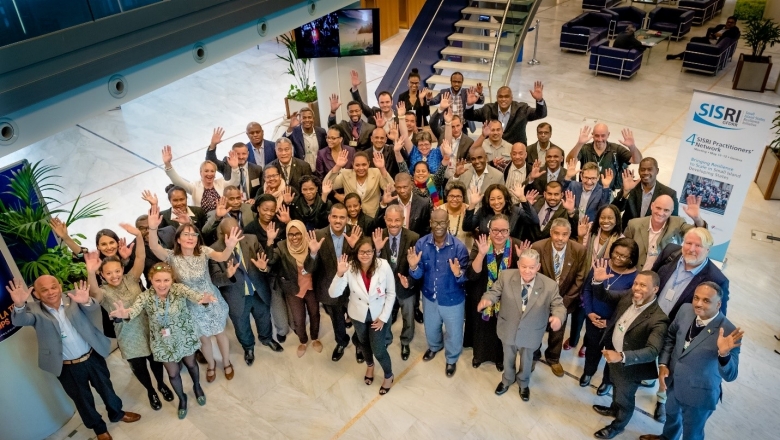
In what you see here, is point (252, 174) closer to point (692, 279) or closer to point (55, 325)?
point (55, 325)

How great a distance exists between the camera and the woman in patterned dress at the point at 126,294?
488 centimetres

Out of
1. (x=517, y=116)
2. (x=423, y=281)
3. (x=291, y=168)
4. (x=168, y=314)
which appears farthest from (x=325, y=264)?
(x=517, y=116)

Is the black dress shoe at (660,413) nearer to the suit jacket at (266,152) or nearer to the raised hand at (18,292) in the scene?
Answer: the suit jacket at (266,152)

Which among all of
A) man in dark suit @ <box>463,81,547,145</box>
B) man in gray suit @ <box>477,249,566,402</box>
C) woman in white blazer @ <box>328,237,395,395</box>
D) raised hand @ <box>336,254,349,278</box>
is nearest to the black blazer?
woman in white blazer @ <box>328,237,395,395</box>

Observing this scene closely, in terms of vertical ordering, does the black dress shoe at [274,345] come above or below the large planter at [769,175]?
below

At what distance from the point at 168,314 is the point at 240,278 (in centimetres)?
74

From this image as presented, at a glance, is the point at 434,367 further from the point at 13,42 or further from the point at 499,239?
the point at 13,42

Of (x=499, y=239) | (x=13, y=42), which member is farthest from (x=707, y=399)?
(x=13, y=42)

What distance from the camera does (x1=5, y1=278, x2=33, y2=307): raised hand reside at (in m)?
4.58

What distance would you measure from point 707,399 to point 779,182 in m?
5.41

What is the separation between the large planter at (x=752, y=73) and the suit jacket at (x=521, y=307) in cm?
1034

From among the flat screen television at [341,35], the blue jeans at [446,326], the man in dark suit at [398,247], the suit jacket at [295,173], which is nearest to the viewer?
the man in dark suit at [398,247]

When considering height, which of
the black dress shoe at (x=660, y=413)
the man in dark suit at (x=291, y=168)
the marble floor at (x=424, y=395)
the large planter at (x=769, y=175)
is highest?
the man in dark suit at (x=291, y=168)

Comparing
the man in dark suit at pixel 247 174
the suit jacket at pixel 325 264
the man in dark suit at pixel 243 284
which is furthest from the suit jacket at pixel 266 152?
the suit jacket at pixel 325 264
